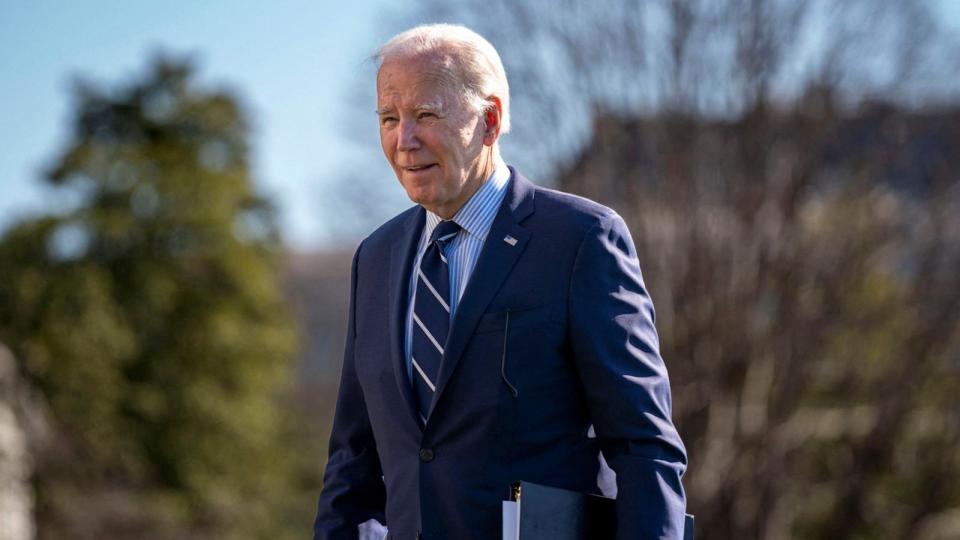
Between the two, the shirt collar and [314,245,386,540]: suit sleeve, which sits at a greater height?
the shirt collar

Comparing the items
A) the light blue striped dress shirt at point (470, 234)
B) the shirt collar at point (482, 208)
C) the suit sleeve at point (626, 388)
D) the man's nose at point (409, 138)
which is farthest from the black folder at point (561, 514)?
the man's nose at point (409, 138)

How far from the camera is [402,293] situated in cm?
295

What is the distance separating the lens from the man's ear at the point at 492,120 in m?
2.83

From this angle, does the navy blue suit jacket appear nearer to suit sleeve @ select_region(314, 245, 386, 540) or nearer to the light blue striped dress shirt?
the light blue striped dress shirt

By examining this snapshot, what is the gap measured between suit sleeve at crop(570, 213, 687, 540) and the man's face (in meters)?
0.26

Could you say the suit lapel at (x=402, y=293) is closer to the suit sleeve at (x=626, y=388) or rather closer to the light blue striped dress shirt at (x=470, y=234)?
the light blue striped dress shirt at (x=470, y=234)

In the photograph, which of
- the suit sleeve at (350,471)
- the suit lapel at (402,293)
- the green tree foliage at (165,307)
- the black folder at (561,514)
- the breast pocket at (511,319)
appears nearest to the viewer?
the black folder at (561,514)

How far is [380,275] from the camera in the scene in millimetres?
3049

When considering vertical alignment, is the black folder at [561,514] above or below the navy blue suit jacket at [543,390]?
below

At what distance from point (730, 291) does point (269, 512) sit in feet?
60.0

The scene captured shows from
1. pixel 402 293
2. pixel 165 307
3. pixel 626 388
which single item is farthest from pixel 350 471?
pixel 165 307

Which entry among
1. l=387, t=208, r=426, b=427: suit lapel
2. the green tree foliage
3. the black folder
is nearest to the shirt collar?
l=387, t=208, r=426, b=427: suit lapel

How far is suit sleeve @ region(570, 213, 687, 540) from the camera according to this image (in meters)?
2.62

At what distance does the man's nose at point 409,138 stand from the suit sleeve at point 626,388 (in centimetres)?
34
